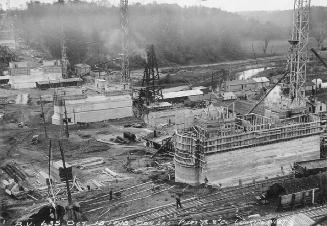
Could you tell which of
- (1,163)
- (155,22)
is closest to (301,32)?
(1,163)

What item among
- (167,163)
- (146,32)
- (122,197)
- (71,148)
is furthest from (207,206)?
(146,32)

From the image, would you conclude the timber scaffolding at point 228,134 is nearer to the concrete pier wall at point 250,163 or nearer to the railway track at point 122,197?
the concrete pier wall at point 250,163

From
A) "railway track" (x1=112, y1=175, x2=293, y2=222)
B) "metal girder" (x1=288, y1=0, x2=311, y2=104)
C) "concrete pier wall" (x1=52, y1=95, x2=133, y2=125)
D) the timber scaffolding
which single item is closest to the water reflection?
"concrete pier wall" (x1=52, y1=95, x2=133, y2=125)

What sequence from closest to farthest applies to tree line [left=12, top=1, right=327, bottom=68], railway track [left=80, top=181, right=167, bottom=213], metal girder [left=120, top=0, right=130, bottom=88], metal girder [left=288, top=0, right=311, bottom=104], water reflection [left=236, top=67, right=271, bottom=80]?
1. railway track [left=80, top=181, right=167, bottom=213]
2. metal girder [left=288, top=0, right=311, bottom=104]
3. metal girder [left=120, top=0, right=130, bottom=88]
4. water reflection [left=236, top=67, right=271, bottom=80]
5. tree line [left=12, top=1, right=327, bottom=68]

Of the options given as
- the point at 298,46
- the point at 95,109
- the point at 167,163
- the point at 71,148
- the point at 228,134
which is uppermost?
the point at 298,46

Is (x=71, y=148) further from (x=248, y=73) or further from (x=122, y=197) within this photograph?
(x=248, y=73)

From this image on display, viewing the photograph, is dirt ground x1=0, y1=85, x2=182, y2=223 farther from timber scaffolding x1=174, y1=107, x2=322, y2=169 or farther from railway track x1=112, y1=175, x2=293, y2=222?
timber scaffolding x1=174, y1=107, x2=322, y2=169
